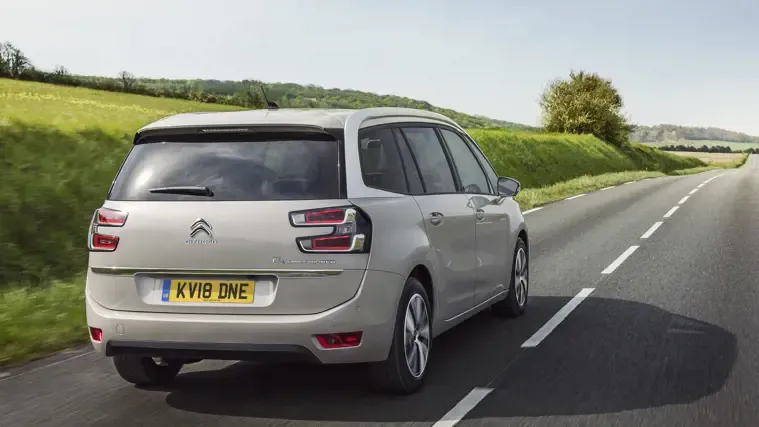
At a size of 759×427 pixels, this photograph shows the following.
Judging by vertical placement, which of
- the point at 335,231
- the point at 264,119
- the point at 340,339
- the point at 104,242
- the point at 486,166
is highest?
the point at 264,119

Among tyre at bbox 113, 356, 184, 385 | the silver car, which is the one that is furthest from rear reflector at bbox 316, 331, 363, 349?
tyre at bbox 113, 356, 184, 385

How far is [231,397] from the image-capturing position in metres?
5.31

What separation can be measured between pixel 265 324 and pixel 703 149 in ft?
571

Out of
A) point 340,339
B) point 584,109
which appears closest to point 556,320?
point 340,339

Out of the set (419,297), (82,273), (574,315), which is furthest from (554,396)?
(82,273)

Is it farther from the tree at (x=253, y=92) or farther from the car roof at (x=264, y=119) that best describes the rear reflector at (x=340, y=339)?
the tree at (x=253, y=92)

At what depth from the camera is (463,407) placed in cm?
504

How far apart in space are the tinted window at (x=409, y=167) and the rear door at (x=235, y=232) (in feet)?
2.69

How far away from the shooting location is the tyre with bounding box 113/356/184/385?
552 centimetres

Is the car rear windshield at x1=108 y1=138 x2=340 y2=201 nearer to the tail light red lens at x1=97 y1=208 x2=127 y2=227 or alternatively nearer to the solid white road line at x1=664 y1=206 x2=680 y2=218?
the tail light red lens at x1=97 y1=208 x2=127 y2=227

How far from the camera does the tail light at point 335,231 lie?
4738 mm

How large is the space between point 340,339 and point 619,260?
321 inches

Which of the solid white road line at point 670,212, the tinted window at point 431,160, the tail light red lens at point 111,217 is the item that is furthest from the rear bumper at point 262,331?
the solid white road line at point 670,212

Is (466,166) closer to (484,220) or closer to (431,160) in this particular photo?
(484,220)
